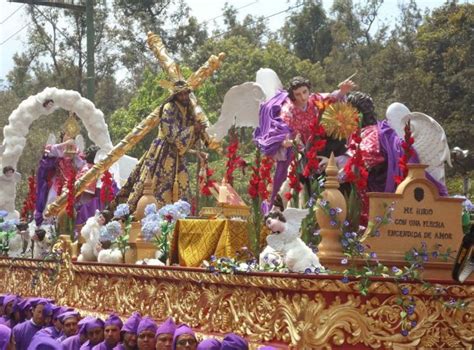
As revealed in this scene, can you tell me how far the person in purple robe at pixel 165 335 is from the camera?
8.30 m

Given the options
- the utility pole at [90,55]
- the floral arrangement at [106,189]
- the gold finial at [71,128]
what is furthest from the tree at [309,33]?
the floral arrangement at [106,189]

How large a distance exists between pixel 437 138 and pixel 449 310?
7.59 feet

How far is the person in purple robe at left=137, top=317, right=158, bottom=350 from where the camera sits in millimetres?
8688

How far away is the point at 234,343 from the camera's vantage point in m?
7.39

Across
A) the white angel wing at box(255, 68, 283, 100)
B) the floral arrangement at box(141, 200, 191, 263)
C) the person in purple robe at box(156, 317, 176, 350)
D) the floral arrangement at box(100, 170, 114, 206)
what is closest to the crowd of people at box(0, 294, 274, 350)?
the person in purple robe at box(156, 317, 176, 350)

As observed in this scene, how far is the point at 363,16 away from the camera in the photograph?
40812 mm

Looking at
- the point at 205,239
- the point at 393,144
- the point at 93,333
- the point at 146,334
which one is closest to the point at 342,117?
the point at 393,144

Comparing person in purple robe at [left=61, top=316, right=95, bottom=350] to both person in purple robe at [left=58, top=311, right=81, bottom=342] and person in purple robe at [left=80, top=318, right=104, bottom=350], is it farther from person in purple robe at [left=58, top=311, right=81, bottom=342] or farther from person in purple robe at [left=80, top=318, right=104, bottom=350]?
person in purple robe at [left=58, top=311, right=81, bottom=342]

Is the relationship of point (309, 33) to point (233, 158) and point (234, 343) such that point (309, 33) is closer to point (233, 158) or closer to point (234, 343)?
point (233, 158)

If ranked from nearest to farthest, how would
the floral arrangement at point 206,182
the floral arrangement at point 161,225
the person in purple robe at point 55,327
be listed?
1. the floral arrangement at point 161,225
2. the person in purple robe at point 55,327
3. the floral arrangement at point 206,182

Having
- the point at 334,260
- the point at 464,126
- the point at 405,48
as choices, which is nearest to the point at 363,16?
the point at 405,48

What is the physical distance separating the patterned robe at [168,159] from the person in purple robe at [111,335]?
3561 millimetres

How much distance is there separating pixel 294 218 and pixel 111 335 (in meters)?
2.43

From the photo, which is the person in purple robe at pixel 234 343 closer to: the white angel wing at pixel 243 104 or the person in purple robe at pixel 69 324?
the person in purple robe at pixel 69 324
